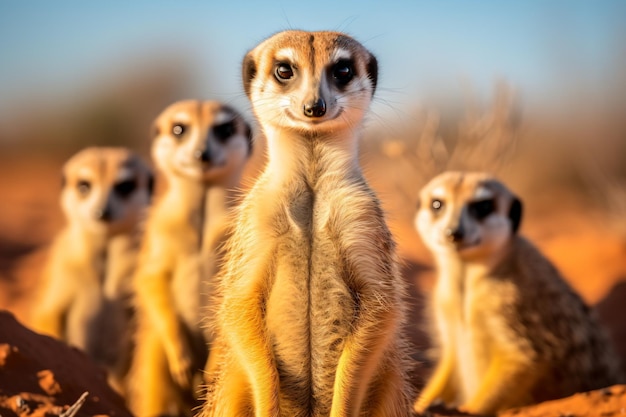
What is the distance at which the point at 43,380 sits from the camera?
3.07 metres

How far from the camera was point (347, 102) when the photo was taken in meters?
2.64

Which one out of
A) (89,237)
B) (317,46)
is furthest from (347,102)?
(89,237)

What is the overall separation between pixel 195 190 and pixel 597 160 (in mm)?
9184

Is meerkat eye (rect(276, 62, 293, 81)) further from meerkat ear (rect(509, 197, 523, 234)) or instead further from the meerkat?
the meerkat

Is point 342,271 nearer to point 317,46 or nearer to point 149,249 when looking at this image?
point 317,46

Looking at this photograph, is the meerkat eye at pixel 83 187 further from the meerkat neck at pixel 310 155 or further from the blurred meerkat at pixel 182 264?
the meerkat neck at pixel 310 155

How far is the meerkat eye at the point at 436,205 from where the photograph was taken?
4.57 metres

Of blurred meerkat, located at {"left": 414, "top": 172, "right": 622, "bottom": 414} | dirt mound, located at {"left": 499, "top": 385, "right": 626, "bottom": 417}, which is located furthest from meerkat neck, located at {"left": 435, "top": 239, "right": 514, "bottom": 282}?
dirt mound, located at {"left": 499, "top": 385, "right": 626, "bottom": 417}

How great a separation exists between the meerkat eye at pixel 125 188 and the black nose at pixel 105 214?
0.17 metres

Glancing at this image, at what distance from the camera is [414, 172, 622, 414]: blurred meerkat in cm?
429

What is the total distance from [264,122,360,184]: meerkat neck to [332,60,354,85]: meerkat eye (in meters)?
0.20

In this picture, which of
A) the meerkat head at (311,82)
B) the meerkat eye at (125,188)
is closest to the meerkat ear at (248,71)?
the meerkat head at (311,82)

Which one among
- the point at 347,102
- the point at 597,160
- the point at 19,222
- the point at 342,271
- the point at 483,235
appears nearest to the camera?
the point at 342,271

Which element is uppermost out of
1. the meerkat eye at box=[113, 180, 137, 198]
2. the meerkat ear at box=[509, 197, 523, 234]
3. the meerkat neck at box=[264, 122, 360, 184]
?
the meerkat neck at box=[264, 122, 360, 184]
